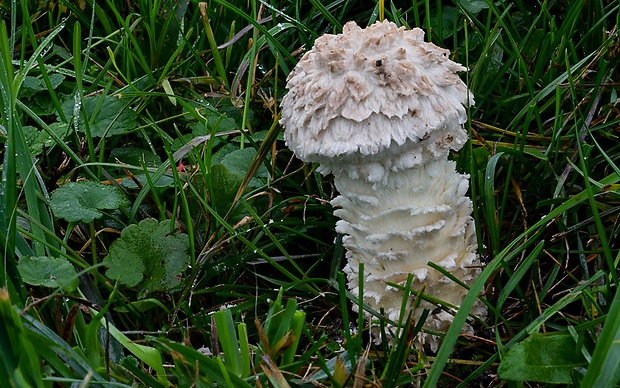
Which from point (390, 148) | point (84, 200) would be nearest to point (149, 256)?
point (84, 200)

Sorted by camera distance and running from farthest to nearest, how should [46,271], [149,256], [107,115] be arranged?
[107,115] < [149,256] < [46,271]

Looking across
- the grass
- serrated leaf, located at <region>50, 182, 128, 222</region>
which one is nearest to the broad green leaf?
the grass

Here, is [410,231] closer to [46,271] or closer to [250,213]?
[250,213]

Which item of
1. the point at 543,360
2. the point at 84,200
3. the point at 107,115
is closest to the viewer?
the point at 543,360

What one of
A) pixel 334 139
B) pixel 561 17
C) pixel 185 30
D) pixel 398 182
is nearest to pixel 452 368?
pixel 398 182

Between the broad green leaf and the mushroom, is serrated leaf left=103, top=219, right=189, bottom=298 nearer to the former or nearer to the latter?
the mushroom

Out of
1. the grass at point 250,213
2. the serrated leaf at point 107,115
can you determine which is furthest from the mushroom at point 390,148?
the serrated leaf at point 107,115

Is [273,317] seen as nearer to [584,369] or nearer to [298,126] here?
[298,126]
